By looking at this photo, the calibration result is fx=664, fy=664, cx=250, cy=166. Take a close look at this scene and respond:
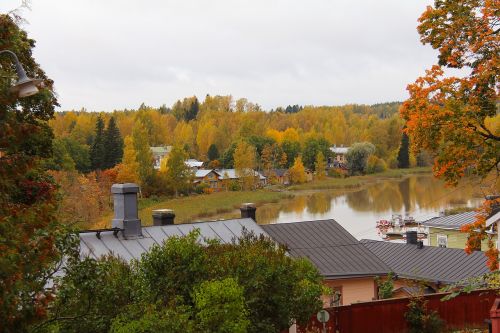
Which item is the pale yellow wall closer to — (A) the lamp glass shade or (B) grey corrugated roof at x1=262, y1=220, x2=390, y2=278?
(B) grey corrugated roof at x1=262, y1=220, x2=390, y2=278

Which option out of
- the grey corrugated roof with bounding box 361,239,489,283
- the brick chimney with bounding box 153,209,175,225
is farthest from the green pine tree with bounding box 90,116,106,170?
the brick chimney with bounding box 153,209,175,225

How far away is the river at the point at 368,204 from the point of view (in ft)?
168

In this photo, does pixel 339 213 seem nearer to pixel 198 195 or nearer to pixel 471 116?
pixel 198 195

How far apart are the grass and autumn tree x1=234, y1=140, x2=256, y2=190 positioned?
432 centimetres

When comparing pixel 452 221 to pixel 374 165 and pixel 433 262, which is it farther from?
pixel 374 165

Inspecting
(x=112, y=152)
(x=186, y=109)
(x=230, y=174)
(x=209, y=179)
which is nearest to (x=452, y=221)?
(x=112, y=152)

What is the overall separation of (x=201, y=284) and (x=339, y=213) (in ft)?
153

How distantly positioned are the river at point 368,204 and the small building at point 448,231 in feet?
37.6

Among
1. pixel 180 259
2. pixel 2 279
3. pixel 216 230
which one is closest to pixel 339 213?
pixel 216 230

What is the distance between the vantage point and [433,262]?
74.7ft

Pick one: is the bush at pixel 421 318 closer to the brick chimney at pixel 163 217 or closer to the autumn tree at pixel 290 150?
the brick chimney at pixel 163 217

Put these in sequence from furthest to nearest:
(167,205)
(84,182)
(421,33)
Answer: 1. (167,205)
2. (84,182)
3. (421,33)

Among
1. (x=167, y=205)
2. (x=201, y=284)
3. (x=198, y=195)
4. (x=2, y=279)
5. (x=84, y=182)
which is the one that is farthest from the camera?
(x=198, y=195)

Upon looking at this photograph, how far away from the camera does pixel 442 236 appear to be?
31172mm
